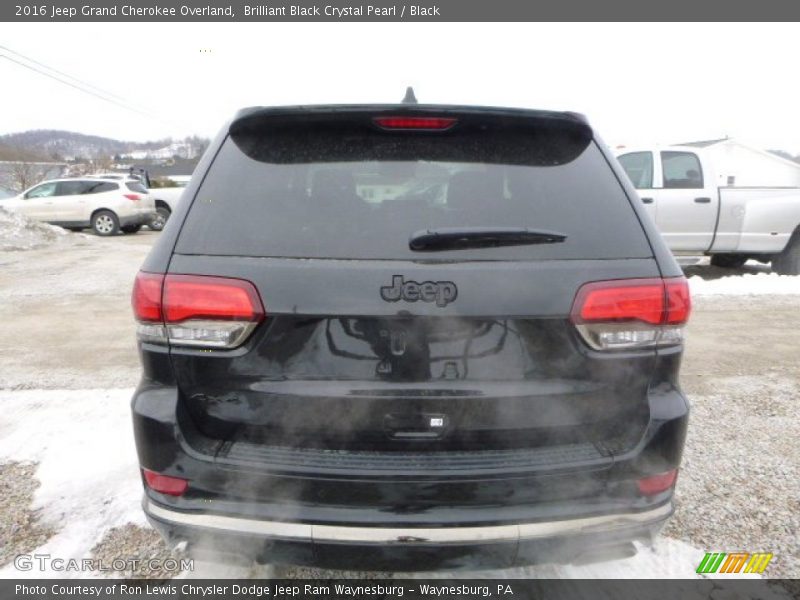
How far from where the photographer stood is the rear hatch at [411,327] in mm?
1466

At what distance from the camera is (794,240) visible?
323 inches

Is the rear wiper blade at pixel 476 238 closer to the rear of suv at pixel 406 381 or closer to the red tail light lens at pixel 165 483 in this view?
the rear of suv at pixel 406 381

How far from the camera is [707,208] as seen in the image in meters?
7.86

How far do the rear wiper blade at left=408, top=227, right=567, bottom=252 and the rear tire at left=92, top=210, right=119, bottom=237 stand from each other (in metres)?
16.9

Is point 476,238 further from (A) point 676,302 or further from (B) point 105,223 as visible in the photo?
(B) point 105,223

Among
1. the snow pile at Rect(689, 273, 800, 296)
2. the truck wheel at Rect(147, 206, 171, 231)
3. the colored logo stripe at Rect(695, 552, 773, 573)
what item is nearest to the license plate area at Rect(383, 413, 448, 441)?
the colored logo stripe at Rect(695, 552, 773, 573)

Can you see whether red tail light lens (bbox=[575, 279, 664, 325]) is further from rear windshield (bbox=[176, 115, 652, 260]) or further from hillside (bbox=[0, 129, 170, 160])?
hillside (bbox=[0, 129, 170, 160])

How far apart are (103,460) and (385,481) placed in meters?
2.14

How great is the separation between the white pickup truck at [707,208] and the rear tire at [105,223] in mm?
14739

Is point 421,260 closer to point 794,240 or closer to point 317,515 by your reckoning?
point 317,515

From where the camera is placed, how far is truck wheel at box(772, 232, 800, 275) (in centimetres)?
817

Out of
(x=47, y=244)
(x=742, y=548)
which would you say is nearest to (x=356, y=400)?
(x=742, y=548)

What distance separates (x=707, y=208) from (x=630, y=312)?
7678 millimetres

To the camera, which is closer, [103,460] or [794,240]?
[103,460]
